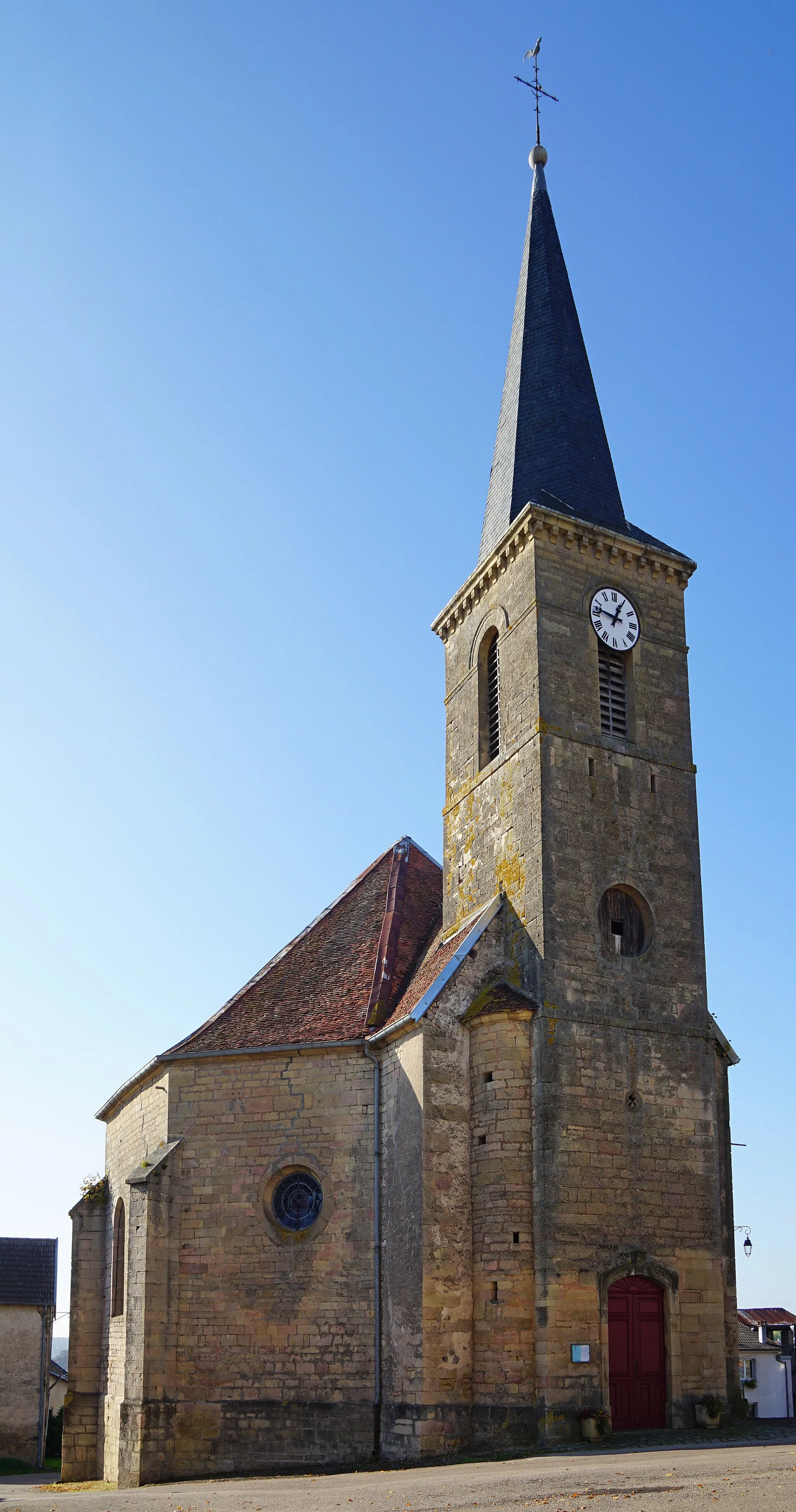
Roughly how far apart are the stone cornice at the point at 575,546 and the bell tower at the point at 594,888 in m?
0.04

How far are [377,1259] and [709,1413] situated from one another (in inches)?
191

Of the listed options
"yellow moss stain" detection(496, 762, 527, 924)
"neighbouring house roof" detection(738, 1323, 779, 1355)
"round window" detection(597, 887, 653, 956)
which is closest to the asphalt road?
"round window" detection(597, 887, 653, 956)

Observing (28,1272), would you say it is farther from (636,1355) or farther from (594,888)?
(594,888)

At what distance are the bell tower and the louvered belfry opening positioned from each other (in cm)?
3

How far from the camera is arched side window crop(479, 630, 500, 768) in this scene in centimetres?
2162

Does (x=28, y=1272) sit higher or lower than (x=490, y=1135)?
lower

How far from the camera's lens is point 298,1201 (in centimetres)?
1922

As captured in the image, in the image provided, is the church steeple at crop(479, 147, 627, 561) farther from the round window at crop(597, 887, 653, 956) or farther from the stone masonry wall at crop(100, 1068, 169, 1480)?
the stone masonry wall at crop(100, 1068, 169, 1480)

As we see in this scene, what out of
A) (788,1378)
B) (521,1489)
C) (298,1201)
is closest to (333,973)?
(298,1201)

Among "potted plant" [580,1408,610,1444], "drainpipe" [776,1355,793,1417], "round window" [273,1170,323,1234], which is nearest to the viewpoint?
"potted plant" [580,1408,610,1444]

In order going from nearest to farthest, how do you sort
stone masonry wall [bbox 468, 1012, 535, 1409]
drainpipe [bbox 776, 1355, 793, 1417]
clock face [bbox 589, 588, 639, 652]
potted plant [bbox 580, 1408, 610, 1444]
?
potted plant [bbox 580, 1408, 610, 1444] < stone masonry wall [bbox 468, 1012, 535, 1409] < clock face [bbox 589, 588, 639, 652] < drainpipe [bbox 776, 1355, 793, 1417]

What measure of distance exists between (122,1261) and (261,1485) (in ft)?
25.0

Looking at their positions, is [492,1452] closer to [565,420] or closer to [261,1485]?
[261,1485]

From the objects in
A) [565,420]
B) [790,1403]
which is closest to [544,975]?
[565,420]
